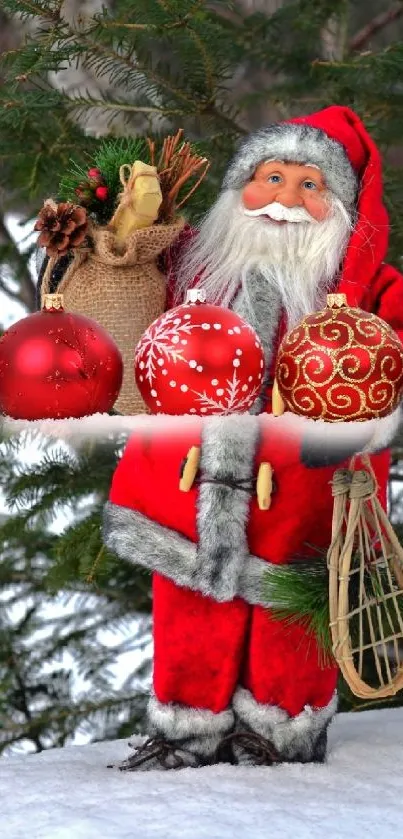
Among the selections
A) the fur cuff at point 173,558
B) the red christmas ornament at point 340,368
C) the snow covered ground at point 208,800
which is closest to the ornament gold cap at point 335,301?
the red christmas ornament at point 340,368

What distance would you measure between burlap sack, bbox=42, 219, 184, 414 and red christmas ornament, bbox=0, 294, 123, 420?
19 cm

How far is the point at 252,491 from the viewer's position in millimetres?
1296

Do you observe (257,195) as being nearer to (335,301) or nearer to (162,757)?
(335,301)

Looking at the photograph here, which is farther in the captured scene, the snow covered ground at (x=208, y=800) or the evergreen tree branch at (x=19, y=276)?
the evergreen tree branch at (x=19, y=276)

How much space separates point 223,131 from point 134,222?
1.43ft

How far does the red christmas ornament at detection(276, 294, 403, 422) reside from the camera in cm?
102

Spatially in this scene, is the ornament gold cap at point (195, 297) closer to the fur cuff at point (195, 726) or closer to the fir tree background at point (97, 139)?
the fir tree background at point (97, 139)

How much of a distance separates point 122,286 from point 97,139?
401mm

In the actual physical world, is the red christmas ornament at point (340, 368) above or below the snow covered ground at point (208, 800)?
above

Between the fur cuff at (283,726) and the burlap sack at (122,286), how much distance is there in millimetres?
→ 397

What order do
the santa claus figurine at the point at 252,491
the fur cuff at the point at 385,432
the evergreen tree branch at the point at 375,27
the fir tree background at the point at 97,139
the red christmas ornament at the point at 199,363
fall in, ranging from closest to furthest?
the red christmas ornament at the point at 199,363
the fur cuff at the point at 385,432
the santa claus figurine at the point at 252,491
the fir tree background at the point at 97,139
the evergreen tree branch at the point at 375,27

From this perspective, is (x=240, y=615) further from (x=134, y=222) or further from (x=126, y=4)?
(x=126, y=4)

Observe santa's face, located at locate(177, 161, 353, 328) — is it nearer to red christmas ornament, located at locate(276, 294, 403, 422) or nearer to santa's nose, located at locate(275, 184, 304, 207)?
santa's nose, located at locate(275, 184, 304, 207)

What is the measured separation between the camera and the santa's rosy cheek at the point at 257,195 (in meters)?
1.30
